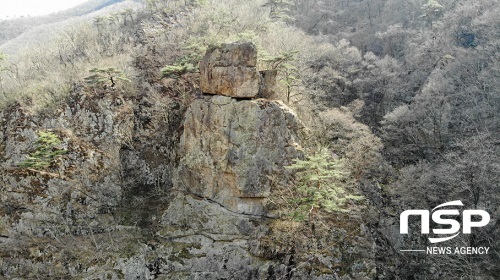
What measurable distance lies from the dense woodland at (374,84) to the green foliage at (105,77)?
91mm

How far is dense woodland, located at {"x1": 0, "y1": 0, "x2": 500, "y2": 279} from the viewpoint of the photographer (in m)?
22.2

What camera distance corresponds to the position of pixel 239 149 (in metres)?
20.7

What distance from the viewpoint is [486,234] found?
19.1 metres

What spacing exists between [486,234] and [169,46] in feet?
77.9

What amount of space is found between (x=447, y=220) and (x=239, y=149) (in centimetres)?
1197

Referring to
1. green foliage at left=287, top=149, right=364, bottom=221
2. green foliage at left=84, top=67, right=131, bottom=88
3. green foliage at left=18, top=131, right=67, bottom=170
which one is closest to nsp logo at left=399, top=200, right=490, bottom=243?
green foliage at left=287, top=149, right=364, bottom=221

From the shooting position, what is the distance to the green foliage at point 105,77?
916 inches

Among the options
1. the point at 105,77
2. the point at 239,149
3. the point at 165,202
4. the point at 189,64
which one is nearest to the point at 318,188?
the point at 239,149

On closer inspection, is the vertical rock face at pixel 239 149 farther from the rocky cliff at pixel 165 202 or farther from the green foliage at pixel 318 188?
the green foliage at pixel 318 188

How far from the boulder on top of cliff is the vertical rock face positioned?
0.55 metres

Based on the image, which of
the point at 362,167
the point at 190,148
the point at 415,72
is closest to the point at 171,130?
the point at 190,148

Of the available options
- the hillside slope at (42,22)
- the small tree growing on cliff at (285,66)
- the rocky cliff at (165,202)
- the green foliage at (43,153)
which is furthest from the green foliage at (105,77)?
the hillside slope at (42,22)

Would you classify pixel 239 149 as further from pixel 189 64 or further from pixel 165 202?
pixel 189 64

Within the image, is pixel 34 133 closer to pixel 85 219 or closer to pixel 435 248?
pixel 85 219
